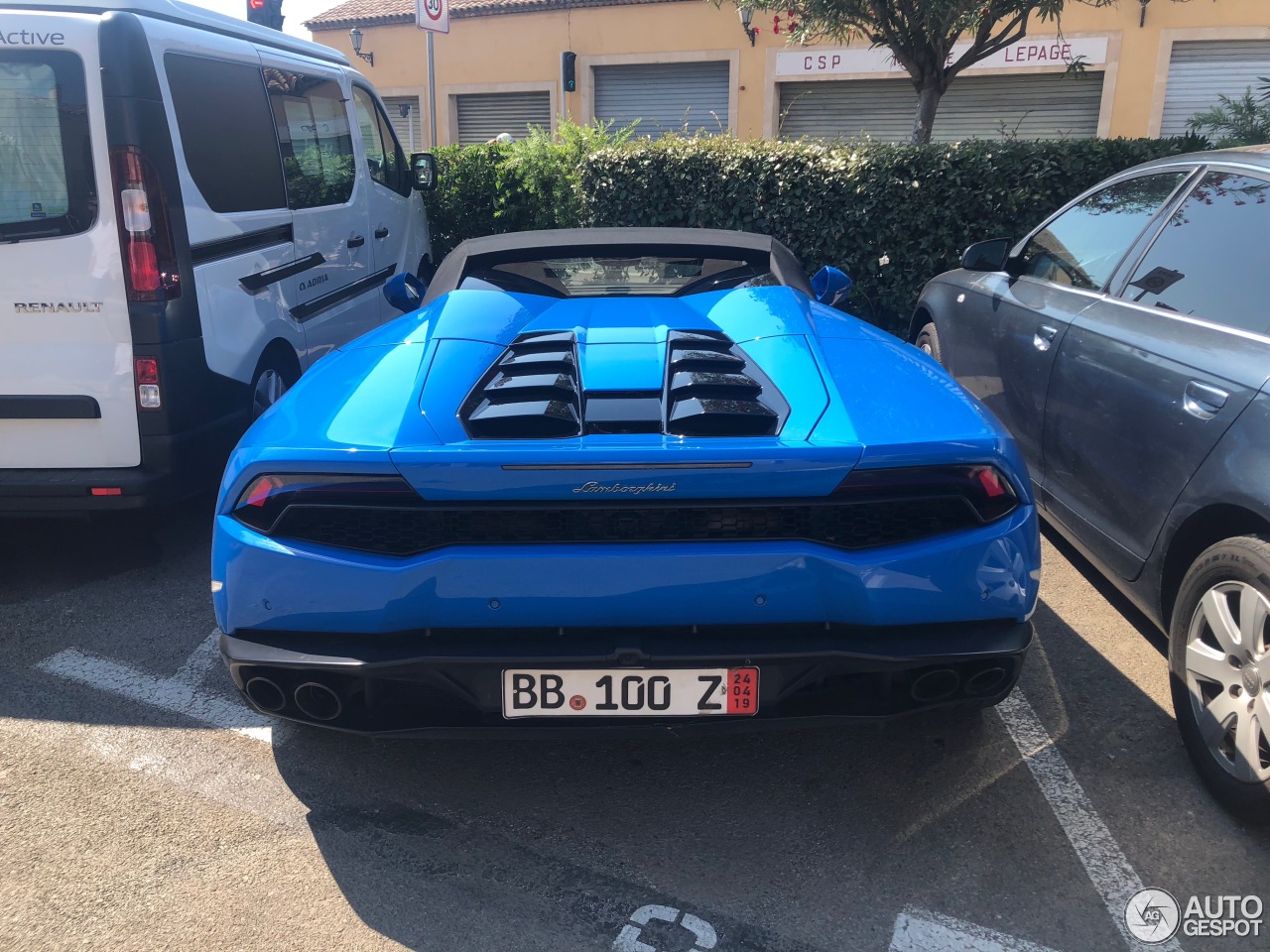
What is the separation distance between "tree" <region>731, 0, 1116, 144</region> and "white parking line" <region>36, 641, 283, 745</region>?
647cm

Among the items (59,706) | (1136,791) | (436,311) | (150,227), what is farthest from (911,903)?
(150,227)

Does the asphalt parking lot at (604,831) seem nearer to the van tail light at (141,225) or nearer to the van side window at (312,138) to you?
the van tail light at (141,225)

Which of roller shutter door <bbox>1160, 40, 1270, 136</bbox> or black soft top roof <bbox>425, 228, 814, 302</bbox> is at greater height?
roller shutter door <bbox>1160, 40, 1270, 136</bbox>

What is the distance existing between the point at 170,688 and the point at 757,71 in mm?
18624

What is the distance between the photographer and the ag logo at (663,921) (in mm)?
2043

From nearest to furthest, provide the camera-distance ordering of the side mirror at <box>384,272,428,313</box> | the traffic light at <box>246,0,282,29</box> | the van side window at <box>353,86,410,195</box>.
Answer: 1. the side mirror at <box>384,272,428,313</box>
2. the van side window at <box>353,86,410,195</box>
3. the traffic light at <box>246,0,282,29</box>

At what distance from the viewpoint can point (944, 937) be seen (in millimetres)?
2072

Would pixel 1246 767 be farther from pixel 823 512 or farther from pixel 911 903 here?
pixel 823 512

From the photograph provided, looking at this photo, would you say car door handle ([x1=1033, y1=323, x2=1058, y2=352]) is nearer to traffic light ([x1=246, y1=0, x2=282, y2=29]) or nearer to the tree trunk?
the tree trunk

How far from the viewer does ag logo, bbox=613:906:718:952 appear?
80.4 inches

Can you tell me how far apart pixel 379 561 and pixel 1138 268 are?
106 inches

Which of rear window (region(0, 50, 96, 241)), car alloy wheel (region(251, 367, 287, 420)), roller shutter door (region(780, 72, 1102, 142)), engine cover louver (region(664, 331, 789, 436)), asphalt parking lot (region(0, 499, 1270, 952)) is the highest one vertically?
roller shutter door (region(780, 72, 1102, 142))

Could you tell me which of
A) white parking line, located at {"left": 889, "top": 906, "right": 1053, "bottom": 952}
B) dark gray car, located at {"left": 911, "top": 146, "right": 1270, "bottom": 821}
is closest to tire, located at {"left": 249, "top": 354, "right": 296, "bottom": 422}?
dark gray car, located at {"left": 911, "top": 146, "right": 1270, "bottom": 821}

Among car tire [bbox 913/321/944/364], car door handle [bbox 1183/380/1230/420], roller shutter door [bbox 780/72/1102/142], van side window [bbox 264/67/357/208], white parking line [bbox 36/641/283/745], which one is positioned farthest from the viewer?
roller shutter door [bbox 780/72/1102/142]
